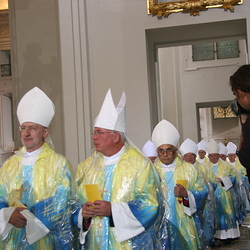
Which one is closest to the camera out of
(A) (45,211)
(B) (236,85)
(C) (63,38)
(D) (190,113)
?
(B) (236,85)

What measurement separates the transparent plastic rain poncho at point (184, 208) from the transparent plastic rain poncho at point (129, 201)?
140 cm

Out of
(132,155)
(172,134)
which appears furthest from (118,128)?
(172,134)

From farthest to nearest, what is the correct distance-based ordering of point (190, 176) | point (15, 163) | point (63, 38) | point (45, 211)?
1. point (63, 38)
2. point (190, 176)
3. point (15, 163)
4. point (45, 211)

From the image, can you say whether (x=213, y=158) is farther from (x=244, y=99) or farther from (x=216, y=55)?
(x=244, y=99)

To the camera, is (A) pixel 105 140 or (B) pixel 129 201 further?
(A) pixel 105 140

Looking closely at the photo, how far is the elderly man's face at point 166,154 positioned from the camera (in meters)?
5.73

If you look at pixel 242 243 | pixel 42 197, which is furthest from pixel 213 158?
pixel 42 197

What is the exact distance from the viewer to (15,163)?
404cm

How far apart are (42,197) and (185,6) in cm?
488

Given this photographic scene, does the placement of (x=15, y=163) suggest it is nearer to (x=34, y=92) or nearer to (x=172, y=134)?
(x=34, y=92)

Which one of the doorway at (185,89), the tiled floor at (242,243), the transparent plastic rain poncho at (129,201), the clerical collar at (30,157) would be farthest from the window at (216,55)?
the transparent plastic rain poncho at (129,201)

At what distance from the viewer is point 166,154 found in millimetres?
5727

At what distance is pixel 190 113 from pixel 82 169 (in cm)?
1218

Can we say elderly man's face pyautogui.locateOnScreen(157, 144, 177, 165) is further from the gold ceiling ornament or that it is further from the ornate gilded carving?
the ornate gilded carving
